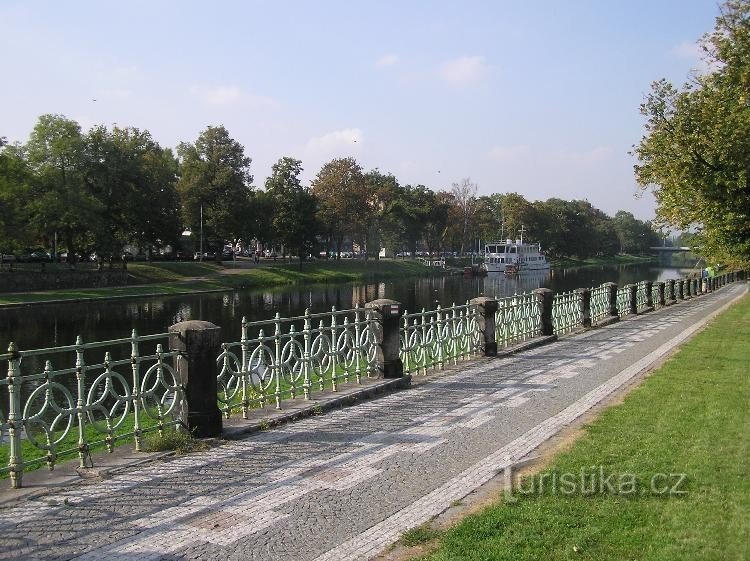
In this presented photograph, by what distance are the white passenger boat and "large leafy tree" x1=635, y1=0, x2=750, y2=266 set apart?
75.2 meters

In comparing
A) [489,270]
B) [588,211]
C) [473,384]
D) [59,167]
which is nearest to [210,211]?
[59,167]

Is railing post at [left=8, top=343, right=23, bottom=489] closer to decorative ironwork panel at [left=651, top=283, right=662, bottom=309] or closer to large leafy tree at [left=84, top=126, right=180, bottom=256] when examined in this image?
decorative ironwork panel at [left=651, top=283, right=662, bottom=309]

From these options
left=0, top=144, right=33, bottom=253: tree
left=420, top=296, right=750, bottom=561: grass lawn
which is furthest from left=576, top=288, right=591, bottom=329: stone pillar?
left=0, top=144, right=33, bottom=253: tree

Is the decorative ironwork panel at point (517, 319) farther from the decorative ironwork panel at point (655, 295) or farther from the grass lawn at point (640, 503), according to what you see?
the decorative ironwork panel at point (655, 295)

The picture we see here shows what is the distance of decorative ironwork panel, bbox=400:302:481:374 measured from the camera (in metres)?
12.6

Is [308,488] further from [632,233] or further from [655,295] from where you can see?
[632,233]

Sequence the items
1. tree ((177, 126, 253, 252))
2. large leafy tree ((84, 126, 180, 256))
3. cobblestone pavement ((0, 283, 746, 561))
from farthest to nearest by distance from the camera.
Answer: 1. tree ((177, 126, 253, 252))
2. large leafy tree ((84, 126, 180, 256))
3. cobblestone pavement ((0, 283, 746, 561))

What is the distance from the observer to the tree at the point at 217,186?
65.6 metres

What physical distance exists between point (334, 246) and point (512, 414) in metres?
115

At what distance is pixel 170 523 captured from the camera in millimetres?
5254

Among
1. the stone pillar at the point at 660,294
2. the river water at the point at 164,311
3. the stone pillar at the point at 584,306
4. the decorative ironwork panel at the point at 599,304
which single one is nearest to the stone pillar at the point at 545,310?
the stone pillar at the point at 584,306

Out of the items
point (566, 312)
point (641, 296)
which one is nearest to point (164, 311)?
point (641, 296)

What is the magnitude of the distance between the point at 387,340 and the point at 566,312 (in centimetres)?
1029

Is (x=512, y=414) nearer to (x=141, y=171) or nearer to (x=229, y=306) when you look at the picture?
(x=229, y=306)
